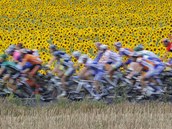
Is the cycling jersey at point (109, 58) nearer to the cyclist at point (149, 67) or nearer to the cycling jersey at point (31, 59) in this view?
the cyclist at point (149, 67)

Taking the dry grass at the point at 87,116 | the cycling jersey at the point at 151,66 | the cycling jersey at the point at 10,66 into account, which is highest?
the cycling jersey at the point at 151,66

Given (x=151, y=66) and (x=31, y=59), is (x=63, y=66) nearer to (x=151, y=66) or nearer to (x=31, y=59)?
(x=31, y=59)

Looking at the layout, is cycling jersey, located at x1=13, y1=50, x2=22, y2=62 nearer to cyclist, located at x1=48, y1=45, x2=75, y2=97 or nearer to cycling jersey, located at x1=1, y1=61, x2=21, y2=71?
cycling jersey, located at x1=1, y1=61, x2=21, y2=71

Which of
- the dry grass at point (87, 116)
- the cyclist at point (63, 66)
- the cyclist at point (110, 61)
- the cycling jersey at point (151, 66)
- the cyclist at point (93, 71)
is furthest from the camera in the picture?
the cyclist at point (110, 61)

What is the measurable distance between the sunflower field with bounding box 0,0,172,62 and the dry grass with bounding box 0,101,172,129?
3.88m

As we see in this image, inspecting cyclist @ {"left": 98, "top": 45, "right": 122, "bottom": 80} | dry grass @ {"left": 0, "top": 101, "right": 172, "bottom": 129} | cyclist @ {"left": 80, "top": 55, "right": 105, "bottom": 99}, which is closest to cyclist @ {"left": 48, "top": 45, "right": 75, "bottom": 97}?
cyclist @ {"left": 80, "top": 55, "right": 105, "bottom": 99}

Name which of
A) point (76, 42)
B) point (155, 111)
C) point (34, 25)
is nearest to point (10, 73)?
point (155, 111)

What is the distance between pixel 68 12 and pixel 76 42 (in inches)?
327

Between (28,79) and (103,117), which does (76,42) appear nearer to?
(28,79)

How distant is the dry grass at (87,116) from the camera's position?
36.0 ft

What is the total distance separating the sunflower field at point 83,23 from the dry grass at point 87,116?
388 cm

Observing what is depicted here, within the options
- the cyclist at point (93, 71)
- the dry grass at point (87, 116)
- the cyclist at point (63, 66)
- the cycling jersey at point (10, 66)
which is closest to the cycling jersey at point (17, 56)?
the cycling jersey at point (10, 66)

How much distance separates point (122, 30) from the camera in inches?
811

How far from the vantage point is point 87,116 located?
11734mm
